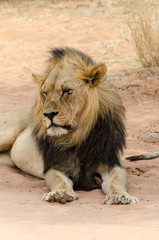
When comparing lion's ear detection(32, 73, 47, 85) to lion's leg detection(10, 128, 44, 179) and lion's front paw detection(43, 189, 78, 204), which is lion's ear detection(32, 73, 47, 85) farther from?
lion's front paw detection(43, 189, 78, 204)

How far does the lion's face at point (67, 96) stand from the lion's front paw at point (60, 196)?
0.46 m

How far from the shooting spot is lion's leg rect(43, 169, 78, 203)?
4.51m

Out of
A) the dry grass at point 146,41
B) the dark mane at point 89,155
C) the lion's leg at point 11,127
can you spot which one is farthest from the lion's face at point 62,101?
the dry grass at point 146,41

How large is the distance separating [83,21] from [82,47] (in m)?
1.94

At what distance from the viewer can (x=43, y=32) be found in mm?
13508

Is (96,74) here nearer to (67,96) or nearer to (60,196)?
(67,96)

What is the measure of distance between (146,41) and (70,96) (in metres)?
5.48

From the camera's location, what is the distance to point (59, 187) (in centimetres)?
470

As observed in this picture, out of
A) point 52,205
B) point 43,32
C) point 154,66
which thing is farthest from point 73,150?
point 43,32

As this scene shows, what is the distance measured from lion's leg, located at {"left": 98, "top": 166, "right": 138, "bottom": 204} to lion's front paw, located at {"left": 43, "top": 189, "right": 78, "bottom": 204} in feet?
0.90

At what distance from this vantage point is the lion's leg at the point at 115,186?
4426 millimetres

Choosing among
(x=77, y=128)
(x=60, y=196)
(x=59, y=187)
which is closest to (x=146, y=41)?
(x=77, y=128)

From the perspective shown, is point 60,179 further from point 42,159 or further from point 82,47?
point 82,47

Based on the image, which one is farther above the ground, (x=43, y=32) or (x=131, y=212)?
(x=43, y=32)
